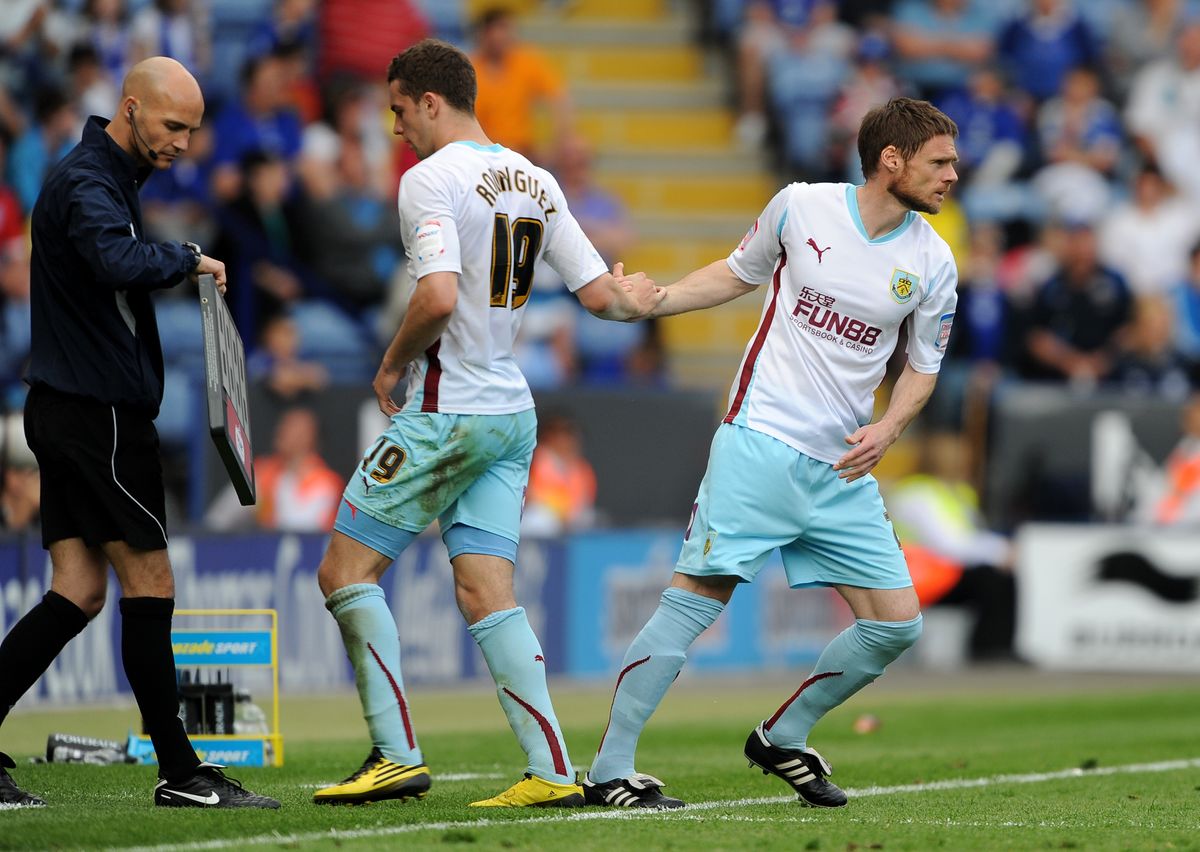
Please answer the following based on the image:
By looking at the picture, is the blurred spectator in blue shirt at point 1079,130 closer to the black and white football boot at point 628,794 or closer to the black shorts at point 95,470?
the black and white football boot at point 628,794

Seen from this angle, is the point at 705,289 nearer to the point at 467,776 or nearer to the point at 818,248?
the point at 818,248

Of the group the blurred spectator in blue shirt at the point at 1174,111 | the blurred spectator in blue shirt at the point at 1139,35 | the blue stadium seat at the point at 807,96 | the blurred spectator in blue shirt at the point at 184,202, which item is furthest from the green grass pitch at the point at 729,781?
the blurred spectator in blue shirt at the point at 1139,35

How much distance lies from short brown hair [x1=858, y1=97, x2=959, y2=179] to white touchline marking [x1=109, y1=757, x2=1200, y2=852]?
2314 mm

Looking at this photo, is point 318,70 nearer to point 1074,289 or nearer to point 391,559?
point 1074,289

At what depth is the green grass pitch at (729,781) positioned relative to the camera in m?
6.00

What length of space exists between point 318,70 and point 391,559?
11.3 meters

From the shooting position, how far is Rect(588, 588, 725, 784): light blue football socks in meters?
6.79

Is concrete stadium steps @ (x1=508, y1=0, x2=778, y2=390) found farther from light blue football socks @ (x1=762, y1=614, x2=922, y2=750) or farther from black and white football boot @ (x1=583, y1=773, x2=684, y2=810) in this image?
black and white football boot @ (x1=583, y1=773, x2=684, y2=810)

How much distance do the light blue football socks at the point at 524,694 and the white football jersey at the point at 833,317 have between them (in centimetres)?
112

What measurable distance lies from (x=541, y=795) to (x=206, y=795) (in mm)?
1118

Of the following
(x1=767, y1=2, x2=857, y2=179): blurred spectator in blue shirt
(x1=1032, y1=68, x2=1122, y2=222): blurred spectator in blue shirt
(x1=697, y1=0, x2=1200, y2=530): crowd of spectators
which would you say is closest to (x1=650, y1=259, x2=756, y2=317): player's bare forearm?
(x1=697, y1=0, x2=1200, y2=530): crowd of spectators

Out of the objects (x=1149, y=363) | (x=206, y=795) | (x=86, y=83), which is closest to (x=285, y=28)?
(x=86, y=83)

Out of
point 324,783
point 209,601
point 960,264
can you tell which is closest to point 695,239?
point 960,264

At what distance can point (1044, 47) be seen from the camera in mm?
20781
